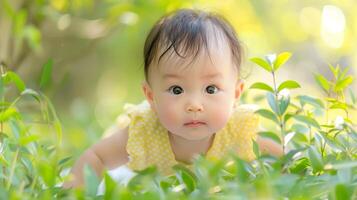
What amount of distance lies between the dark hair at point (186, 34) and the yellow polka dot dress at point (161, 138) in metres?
0.17

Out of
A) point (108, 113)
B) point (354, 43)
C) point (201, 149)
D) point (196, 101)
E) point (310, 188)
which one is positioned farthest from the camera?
point (354, 43)

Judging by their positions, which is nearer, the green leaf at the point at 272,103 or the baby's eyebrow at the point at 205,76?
the green leaf at the point at 272,103

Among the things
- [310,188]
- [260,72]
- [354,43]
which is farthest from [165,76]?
[260,72]

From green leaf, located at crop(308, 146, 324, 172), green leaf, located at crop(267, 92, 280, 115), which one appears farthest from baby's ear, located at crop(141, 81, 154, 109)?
green leaf, located at crop(308, 146, 324, 172)

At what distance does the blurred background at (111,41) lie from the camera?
7.41 ft

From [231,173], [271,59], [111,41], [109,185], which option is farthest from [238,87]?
[111,41]

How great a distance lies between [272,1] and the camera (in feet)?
12.0

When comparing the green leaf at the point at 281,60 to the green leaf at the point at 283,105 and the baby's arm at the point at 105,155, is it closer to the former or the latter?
the green leaf at the point at 283,105

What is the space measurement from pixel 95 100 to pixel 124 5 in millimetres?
1350

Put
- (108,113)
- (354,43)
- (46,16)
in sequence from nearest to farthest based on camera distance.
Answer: (46,16) < (108,113) < (354,43)

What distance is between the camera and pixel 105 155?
1.48 metres

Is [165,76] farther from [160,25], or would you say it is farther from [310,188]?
[310,188]

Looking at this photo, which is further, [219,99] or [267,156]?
[219,99]

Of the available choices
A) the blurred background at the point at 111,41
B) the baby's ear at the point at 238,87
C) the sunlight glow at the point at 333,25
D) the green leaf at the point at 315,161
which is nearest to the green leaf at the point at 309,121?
the green leaf at the point at 315,161
